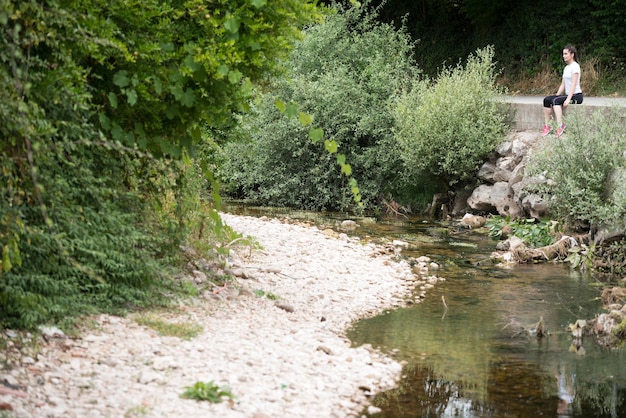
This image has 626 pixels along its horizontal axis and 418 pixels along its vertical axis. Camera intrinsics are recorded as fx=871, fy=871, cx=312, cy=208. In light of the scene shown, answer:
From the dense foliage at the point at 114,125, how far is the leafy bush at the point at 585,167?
6.24m

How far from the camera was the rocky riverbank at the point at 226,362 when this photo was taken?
19.2 feet

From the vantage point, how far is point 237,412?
237 inches

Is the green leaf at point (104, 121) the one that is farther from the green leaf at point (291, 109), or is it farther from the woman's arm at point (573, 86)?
the woman's arm at point (573, 86)

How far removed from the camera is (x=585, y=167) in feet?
43.8

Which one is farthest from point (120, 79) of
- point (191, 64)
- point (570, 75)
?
point (570, 75)

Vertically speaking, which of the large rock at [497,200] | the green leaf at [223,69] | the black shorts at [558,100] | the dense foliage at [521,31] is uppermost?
the dense foliage at [521,31]

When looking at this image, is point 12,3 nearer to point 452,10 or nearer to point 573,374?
point 573,374

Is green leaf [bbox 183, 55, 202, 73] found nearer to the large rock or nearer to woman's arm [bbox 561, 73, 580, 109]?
the large rock

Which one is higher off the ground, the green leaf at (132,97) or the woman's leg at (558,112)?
the woman's leg at (558,112)

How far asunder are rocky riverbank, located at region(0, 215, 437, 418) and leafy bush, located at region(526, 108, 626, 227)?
4.15m

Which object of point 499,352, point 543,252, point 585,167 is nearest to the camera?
point 499,352

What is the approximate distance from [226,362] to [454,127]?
1101 cm

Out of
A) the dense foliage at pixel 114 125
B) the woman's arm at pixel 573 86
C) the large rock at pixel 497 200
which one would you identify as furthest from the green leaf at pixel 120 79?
the woman's arm at pixel 573 86

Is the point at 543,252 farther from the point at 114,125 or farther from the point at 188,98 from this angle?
the point at 114,125
